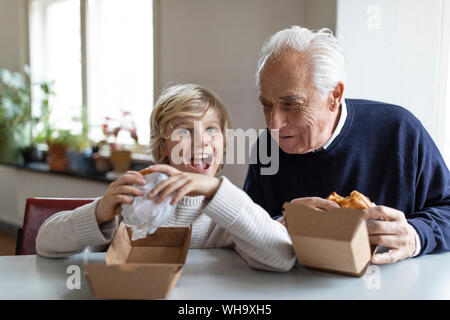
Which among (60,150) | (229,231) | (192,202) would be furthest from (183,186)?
(60,150)

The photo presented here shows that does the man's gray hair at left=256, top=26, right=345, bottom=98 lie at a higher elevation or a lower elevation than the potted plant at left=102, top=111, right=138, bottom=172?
higher

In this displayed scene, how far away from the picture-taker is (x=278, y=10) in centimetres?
253

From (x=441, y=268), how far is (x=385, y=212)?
0.22 meters

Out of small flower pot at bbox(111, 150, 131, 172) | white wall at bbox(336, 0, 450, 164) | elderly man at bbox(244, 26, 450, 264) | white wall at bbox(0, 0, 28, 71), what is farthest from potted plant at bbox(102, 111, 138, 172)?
elderly man at bbox(244, 26, 450, 264)

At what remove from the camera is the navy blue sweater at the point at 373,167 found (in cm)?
154

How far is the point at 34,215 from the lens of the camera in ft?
5.14

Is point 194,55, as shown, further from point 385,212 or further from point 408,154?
point 385,212

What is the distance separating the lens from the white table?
938 millimetres

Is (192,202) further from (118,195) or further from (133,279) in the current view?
(133,279)

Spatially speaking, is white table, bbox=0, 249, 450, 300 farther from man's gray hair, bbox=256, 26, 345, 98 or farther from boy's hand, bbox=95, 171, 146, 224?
man's gray hair, bbox=256, 26, 345, 98

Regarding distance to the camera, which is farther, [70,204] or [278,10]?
[278,10]

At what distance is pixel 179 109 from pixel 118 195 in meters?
0.52

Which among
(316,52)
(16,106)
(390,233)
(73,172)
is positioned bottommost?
(73,172)
